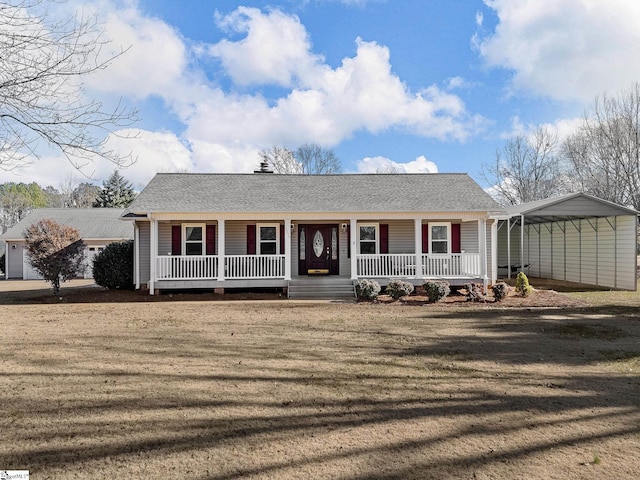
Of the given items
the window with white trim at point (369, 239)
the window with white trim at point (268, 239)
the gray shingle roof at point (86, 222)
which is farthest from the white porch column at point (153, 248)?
the gray shingle roof at point (86, 222)

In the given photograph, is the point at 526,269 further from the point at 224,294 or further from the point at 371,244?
the point at 224,294

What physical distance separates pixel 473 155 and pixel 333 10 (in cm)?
2754

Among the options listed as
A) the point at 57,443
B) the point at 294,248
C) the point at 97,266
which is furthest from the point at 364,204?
the point at 57,443

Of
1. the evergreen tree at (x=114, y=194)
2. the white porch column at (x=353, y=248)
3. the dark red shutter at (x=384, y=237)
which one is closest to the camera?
the white porch column at (x=353, y=248)

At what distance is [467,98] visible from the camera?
24.9 meters

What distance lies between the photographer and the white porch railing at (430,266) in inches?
576

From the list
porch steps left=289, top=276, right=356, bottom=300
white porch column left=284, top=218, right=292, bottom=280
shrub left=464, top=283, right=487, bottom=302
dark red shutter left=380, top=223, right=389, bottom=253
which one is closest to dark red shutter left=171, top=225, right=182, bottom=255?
white porch column left=284, top=218, right=292, bottom=280

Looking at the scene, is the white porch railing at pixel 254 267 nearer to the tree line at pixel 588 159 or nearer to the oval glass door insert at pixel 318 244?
the oval glass door insert at pixel 318 244

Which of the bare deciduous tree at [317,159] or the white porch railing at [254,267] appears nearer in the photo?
the white porch railing at [254,267]

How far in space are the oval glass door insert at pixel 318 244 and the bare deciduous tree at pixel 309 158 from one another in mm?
27499

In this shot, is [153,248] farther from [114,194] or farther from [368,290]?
[114,194]

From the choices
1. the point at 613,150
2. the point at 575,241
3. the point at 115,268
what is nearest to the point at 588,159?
the point at 613,150

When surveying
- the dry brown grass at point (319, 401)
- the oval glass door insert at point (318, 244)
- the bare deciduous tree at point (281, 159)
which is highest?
the bare deciduous tree at point (281, 159)


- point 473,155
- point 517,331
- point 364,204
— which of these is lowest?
point 517,331
